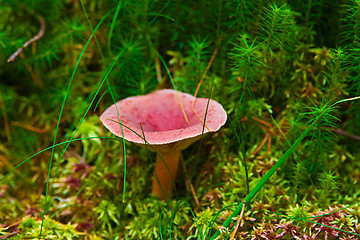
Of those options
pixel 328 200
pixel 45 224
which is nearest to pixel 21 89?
pixel 45 224

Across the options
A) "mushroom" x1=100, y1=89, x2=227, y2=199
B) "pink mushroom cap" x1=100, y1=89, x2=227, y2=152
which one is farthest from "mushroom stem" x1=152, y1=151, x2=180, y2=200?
"pink mushroom cap" x1=100, y1=89, x2=227, y2=152

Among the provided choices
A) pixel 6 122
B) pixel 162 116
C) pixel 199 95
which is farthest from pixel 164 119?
pixel 6 122

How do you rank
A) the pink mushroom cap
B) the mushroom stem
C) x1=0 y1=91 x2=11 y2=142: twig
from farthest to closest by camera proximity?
x1=0 y1=91 x2=11 y2=142: twig → the mushroom stem → the pink mushroom cap

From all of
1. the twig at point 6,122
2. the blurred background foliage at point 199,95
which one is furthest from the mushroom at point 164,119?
the twig at point 6,122

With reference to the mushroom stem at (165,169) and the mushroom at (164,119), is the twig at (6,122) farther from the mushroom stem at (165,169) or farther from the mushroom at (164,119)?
the mushroom stem at (165,169)

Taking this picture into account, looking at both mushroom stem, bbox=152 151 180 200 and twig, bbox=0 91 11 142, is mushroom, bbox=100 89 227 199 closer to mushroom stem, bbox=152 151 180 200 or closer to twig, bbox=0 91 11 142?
mushroom stem, bbox=152 151 180 200
